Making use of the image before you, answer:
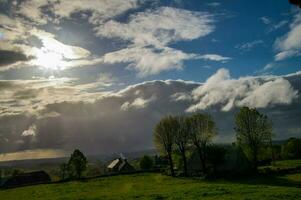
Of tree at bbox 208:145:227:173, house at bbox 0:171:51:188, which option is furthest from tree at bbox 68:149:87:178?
tree at bbox 208:145:227:173

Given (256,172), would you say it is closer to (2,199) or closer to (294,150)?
(2,199)

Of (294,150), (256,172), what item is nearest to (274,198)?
(256,172)

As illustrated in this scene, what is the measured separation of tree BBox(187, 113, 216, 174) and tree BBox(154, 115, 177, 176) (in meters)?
5.13

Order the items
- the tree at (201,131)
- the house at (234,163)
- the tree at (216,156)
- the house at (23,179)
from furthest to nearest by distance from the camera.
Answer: the house at (23,179)
the tree at (201,131)
the tree at (216,156)
the house at (234,163)

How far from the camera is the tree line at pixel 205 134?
89625 mm

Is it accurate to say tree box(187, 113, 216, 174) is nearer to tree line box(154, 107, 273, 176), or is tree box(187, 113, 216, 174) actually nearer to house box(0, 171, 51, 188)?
tree line box(154, 107, 273, 176)

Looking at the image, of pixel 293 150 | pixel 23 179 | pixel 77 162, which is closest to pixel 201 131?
pixel 77 162

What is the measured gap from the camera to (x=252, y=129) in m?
90.2

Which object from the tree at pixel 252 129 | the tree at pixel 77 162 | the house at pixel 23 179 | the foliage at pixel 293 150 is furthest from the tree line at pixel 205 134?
the house at pixel 23 179

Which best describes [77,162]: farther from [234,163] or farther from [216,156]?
[234,163]

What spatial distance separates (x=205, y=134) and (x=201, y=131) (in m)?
1.68

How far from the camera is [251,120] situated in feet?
297

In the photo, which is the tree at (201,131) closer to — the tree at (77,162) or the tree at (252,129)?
the tree at (252,129)

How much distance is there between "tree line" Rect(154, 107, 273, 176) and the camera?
89625 millimetres
